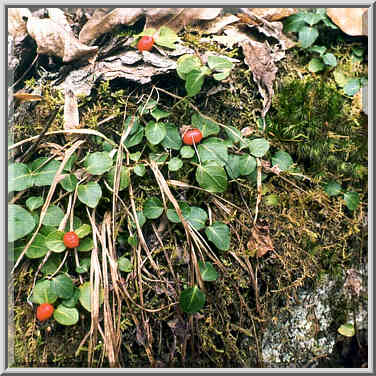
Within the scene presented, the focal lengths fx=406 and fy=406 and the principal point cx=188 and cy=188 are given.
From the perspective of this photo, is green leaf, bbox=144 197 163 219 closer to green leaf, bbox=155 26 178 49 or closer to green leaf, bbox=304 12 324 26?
green leaf, bbox=155 26 178 49

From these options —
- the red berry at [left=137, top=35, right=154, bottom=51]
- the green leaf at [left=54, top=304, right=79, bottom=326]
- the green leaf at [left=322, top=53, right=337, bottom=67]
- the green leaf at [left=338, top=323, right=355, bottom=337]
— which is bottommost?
the green leaf at [left=338, top=323, right=355, bottom=337]

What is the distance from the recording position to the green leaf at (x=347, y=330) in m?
1.78

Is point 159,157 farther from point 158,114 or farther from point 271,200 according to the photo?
point 271,200

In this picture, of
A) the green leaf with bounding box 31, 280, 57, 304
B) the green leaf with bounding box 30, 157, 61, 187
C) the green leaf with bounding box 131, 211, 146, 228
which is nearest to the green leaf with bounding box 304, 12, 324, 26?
the green leaf with bounding box 131, 211, 146, 228

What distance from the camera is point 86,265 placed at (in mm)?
1652

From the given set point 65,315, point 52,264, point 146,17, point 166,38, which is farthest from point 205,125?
point 65,315

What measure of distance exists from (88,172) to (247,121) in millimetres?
743

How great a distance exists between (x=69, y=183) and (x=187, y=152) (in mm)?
506

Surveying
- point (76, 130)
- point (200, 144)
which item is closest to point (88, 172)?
point (76, 130)

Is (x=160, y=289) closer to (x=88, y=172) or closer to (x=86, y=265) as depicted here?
(x=86, y=265)

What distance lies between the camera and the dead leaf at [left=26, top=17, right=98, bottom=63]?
1.74 m

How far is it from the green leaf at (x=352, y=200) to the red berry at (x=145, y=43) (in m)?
1.09

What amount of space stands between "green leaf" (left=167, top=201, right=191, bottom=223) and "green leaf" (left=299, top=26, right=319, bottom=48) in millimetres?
960

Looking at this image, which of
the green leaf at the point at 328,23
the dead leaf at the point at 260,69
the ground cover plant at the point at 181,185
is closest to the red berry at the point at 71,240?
the ground cover plant at the point at 181,185
